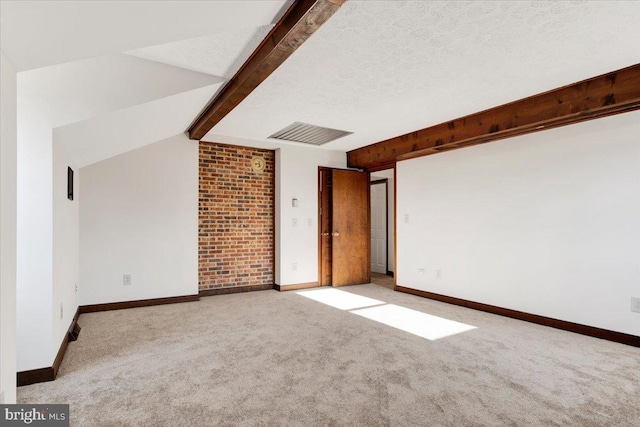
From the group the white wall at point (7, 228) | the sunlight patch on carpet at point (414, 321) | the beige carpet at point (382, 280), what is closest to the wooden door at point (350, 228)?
the beige carpet at point (382, 280)

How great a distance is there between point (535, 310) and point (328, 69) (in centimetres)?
330

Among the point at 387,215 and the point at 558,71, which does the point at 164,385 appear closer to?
the point at 558,71

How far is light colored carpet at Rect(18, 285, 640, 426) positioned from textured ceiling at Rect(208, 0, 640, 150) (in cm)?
226

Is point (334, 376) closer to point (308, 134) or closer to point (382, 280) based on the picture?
point (308, 134)

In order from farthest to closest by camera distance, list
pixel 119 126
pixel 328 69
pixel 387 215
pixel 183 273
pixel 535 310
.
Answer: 1. pixel 387 215
2. pixel 183 273
3. pixel 535 310
4. pixel 119 126
5. pixel 328 69

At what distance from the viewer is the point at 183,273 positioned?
452cm

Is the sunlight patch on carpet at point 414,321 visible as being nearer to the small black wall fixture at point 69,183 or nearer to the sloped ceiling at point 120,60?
the sloped ceiling at point 120,60

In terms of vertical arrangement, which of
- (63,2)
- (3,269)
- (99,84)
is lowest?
(3,269)

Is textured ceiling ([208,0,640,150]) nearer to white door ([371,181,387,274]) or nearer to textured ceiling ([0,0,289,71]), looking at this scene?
textured ceiling ([0,0,289,71])

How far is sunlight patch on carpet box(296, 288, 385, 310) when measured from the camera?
4363 mm

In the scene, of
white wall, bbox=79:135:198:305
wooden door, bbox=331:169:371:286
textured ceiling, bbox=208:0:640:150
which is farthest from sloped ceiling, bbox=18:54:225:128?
wooden door, bbox=331:169:371:286

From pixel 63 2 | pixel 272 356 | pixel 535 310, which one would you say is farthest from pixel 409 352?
pixel 63 2

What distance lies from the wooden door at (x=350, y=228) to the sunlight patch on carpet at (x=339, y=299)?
50 cm

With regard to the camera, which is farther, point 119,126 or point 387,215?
point 387,215
